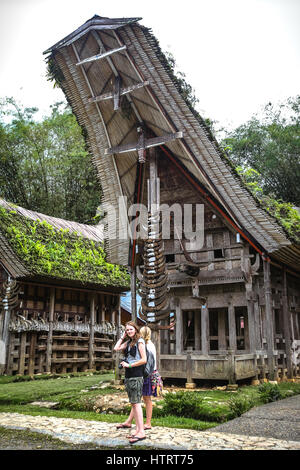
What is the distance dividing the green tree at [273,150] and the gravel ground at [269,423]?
68.1 feet

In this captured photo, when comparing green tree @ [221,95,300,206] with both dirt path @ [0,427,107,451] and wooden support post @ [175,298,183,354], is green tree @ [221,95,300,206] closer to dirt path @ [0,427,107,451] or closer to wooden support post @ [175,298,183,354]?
wooden support post @ [175,298,183,354]

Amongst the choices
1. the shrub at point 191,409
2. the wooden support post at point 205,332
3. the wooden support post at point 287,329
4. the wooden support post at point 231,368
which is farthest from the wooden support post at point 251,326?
the shrub at point 191,409

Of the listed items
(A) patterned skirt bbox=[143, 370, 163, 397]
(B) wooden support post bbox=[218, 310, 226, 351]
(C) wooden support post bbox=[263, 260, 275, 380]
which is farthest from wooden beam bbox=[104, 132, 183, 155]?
(A) patterned skirt bbox=[143, 370, 163, 397]

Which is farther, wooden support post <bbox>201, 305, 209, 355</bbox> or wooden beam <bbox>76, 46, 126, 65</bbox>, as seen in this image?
wooden support post <bbox>201, 305, 209, 355</bbox>

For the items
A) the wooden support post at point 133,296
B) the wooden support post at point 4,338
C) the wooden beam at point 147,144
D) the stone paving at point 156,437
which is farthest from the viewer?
the wooden support post at point 4,338

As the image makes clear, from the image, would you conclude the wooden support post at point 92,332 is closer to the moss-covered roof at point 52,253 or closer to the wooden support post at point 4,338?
the moss-covered roof at point 52,253

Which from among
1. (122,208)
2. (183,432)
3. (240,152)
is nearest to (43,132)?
(240,152)

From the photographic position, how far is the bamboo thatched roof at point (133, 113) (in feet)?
33.2

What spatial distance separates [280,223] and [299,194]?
56.0 feet

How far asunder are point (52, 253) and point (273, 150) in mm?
18897

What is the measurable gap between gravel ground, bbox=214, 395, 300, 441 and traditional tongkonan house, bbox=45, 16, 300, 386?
2487 millimetres

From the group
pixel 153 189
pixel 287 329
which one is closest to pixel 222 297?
pixel 287 329

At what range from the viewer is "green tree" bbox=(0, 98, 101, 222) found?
30.2m
